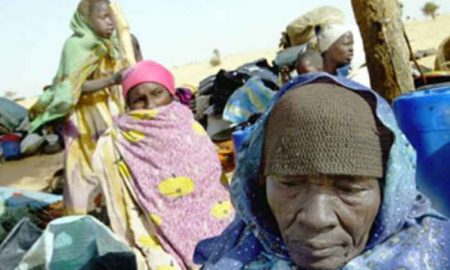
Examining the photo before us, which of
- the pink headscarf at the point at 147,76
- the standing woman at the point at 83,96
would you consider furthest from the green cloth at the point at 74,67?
the pink headscarf at the point at 147,76

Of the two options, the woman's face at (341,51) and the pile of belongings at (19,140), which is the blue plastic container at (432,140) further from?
the pile of belongings at (19,140)

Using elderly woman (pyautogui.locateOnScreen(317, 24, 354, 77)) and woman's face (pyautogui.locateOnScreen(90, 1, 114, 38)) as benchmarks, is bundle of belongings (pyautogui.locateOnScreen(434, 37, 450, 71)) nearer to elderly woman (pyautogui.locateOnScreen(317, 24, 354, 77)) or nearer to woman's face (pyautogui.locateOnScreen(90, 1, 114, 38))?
elderly woman (pyautogui.locateOnScreen(317, 24, 354, 77))

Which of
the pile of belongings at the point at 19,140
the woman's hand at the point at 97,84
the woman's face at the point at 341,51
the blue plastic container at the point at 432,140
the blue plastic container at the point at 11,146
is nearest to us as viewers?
the blue plastic container at the point at 432,140

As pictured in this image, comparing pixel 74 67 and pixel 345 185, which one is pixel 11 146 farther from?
pixel 345 185

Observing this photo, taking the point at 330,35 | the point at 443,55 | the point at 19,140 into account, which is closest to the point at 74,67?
the point at 330,35

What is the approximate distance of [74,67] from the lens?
222 inches

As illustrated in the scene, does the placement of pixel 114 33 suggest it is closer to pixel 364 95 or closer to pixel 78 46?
pixel 78 46

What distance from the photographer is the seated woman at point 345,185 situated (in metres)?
1.79

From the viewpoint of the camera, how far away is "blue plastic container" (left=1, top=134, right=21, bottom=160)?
445 inches

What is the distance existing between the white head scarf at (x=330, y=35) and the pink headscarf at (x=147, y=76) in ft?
5.56

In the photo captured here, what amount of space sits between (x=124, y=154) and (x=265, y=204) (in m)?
2.12

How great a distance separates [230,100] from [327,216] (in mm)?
5770

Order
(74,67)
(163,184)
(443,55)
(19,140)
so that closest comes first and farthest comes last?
(163,184)
(443,55)
(74,67)
(19,140)

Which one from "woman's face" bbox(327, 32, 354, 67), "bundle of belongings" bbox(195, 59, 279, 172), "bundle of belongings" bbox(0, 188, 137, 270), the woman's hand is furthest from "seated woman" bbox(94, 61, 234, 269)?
"bundle of belongings" bbox(195, 59, 279, 172)
